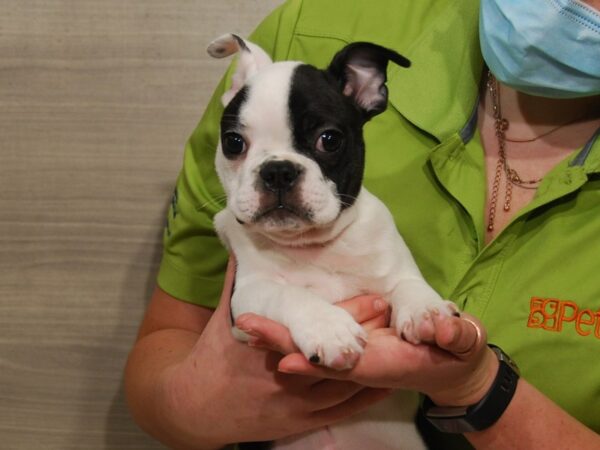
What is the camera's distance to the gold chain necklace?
50.4 inches

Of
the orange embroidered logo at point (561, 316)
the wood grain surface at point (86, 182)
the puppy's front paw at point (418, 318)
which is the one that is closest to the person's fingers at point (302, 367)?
the puppy's front paw at point (418, 318)

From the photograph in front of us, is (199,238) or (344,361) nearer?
(344,361)

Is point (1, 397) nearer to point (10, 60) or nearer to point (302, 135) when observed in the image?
point (10, 60)

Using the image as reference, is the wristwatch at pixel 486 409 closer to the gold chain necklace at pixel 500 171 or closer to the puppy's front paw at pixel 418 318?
the puppy's front paw at pixel 418 318

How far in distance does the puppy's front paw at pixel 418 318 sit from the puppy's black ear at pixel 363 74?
1.08ft

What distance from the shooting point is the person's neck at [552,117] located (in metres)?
1.32

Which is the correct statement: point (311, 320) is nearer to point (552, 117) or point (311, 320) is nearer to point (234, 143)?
point (234, 143)

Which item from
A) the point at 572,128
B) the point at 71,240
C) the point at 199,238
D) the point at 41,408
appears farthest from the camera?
the point at 41,408

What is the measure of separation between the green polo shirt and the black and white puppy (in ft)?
0.36

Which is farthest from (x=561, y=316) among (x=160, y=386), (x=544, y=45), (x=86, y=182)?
(x=86, y=182)

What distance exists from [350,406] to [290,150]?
0.38 meters

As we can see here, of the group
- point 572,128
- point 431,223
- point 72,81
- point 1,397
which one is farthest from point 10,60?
point 572,128

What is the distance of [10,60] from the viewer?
72.3 inches

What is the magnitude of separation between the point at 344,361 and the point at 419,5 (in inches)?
29.0
